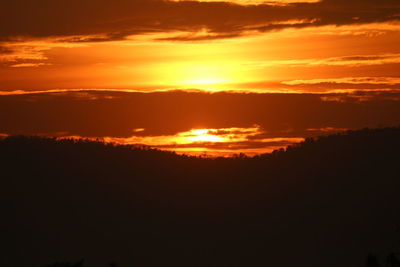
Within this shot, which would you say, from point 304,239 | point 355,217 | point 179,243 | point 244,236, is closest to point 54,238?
point 179,243

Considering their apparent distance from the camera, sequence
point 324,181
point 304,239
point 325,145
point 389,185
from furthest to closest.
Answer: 1. point 325,145
2. point 324,181
3. point 389,185
4. point 304,239

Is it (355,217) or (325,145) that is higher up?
(325,145)

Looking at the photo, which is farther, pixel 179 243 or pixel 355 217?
pixel 355 217

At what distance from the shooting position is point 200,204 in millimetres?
153250

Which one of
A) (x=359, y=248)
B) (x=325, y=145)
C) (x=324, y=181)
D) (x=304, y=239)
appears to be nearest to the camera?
(x=359, y=248)

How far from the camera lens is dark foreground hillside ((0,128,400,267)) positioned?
136m

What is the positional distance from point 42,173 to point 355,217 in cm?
5765

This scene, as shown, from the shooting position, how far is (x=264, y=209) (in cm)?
15138

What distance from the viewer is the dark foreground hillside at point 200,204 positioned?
445ft

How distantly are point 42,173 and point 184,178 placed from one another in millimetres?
27458

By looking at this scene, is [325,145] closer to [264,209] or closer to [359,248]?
[264,209]

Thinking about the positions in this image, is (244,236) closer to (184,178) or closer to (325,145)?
(184,178)

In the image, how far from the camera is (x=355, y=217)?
491 ft

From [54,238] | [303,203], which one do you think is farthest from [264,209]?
[54,238]
